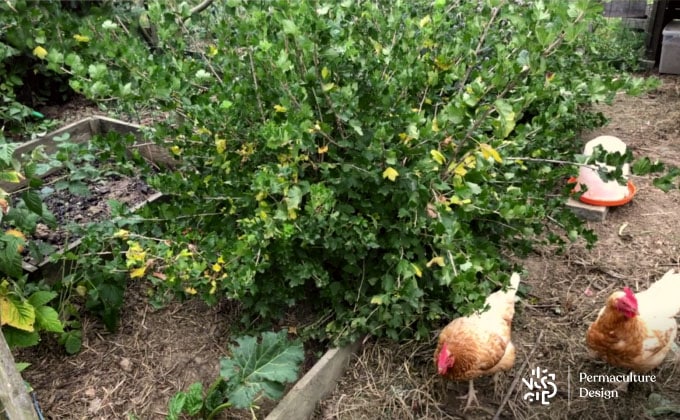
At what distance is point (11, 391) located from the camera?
1538mm

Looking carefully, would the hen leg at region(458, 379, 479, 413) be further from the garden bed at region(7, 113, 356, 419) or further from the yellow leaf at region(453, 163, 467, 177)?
the yellow leaf at region(453, 163, 467, 177)

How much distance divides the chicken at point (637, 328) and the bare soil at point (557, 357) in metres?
0.20

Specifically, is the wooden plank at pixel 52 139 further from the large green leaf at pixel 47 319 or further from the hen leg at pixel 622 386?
the hen leg at pixel 622 386

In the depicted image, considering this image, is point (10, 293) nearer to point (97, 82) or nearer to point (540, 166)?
point (97, 82)

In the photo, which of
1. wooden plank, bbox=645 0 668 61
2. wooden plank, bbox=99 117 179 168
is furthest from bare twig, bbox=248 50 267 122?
wooden plank, bbox=645 0 668 61

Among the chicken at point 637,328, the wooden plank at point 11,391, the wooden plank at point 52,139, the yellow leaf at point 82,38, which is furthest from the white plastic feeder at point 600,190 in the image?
the wooden plank at point 52,139

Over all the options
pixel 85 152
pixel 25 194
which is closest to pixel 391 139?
Answer: pixel 85 152

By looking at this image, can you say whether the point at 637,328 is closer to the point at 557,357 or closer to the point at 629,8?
the point at 557,357

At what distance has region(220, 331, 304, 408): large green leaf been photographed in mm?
1991

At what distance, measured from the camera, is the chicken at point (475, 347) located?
2061 millimetres

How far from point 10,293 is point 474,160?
1.74 meters

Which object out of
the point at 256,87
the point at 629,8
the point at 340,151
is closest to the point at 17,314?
the point at 256,87

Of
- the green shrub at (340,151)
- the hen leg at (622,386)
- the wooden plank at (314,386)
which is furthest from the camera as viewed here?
the hen leg at (622,386)

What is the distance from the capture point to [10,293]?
6.68ft
